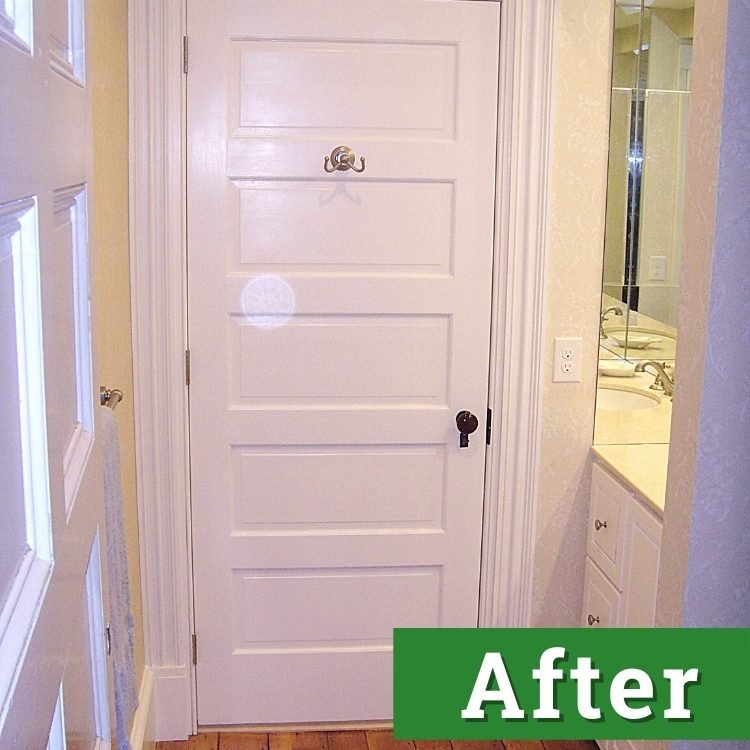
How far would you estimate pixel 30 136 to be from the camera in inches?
32.5

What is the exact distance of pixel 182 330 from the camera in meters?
2.61

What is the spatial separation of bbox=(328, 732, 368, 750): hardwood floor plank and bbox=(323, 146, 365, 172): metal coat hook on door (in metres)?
1.62

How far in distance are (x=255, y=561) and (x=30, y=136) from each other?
2.07 m

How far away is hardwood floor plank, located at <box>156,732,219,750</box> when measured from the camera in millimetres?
2750

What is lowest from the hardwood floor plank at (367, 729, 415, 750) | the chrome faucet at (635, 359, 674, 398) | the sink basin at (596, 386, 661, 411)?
the hardwood floor plank at (367, 729, 415, 750)

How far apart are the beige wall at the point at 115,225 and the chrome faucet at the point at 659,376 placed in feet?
4.82

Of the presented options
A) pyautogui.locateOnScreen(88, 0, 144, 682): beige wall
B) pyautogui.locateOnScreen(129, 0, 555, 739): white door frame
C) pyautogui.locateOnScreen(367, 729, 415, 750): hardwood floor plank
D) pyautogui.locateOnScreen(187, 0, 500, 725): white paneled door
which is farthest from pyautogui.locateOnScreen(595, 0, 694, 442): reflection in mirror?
pyautogui.locateOnScreen(88, 0, 144, 682): beige wall

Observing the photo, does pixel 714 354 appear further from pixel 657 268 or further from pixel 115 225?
pixel 115 225

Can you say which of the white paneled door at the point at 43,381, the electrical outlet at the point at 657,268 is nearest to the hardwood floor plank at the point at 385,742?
the electrical outlet at the point at 657,268

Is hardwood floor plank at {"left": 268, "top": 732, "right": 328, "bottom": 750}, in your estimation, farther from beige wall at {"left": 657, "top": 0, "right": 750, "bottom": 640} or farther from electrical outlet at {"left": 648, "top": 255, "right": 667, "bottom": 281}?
electrical outlet at {"left": 648, "top": 255, "right": 667, "bottom": 281}

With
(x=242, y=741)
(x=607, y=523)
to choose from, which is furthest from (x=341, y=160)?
(x=242, y=741)

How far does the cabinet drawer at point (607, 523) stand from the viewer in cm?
254

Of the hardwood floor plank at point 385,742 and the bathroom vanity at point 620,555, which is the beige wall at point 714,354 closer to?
the bathroom vanity at point 620,555

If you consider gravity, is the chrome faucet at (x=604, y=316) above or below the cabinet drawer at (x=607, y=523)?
above
